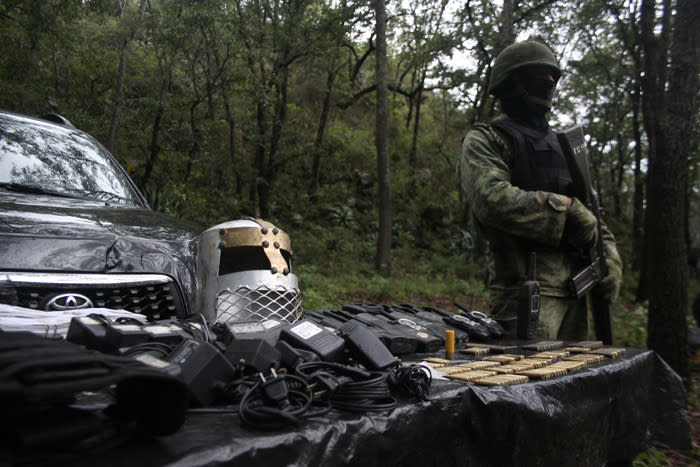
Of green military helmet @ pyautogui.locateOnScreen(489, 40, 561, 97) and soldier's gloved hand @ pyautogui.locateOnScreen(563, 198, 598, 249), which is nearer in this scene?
soldier's gloved hand @ pyautogui.locateOnScreen(563, 198, 598, 249)

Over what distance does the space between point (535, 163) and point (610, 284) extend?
907 mm

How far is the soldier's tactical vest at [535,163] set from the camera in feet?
9.03

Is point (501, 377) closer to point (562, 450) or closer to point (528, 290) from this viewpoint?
point (562, 450)

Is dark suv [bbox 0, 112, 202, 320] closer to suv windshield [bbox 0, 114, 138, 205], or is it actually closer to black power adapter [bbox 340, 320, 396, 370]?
suv windshield [bbox 0, 114, 138, 205]

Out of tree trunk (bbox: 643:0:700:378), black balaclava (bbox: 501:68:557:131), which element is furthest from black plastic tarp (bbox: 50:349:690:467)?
tree trunk (bbox: 643:0:700:378)

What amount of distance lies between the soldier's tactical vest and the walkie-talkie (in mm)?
676

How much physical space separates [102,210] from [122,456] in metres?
1.72

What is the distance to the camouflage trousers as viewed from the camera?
2.68m

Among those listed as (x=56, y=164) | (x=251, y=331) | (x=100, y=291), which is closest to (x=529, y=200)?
(x=251, y=331)

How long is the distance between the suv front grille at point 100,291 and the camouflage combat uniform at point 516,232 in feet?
5.58

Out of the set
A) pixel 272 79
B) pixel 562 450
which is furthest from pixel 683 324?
pixel 272 79

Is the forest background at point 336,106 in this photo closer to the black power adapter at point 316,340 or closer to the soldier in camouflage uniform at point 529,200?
the soldier in camouflage uniform at point 529,200

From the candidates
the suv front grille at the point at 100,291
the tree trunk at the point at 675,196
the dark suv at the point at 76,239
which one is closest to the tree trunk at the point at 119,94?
the dark suv at the point at 76,239

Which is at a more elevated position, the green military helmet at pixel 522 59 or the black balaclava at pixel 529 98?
the green military helmet at pixel 522 59
